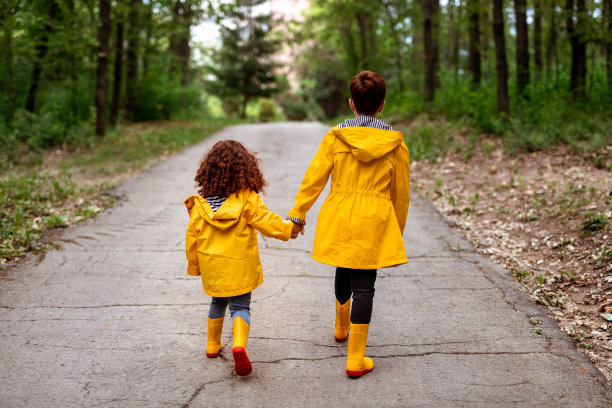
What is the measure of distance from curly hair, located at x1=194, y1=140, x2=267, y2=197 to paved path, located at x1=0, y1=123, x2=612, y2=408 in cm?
118

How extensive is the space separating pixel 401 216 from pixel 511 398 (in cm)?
129

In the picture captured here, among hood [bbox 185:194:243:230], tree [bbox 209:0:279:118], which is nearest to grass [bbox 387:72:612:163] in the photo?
hood [bbox 185:194:243:230]

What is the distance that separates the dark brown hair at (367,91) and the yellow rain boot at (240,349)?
159 cm

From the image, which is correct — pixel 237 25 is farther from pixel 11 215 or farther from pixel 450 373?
pixel 450 373

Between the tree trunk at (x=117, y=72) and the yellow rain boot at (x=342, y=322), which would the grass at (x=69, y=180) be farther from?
the yellow rain boot at (x=342, y=322)

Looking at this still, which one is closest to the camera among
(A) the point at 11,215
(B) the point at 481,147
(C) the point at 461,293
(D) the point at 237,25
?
(C) the point at 461,293

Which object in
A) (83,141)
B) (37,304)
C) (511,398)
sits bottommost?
(511,398)

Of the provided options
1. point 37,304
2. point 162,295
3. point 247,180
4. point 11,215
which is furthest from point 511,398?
point 11,215

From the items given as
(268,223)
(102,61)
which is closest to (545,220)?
(268,223)

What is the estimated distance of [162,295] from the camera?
4.59 meters

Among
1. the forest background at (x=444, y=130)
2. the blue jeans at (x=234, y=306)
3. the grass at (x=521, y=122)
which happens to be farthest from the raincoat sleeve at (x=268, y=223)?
the grass at (x=521, y=122)

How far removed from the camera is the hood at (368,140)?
10.3 ft

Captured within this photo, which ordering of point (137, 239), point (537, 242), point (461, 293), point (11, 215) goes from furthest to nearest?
1. point (11, 215)
2. point (137, 239)
3. point (537, 242)
4. point (461, 293)

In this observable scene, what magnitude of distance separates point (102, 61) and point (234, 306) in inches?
454
